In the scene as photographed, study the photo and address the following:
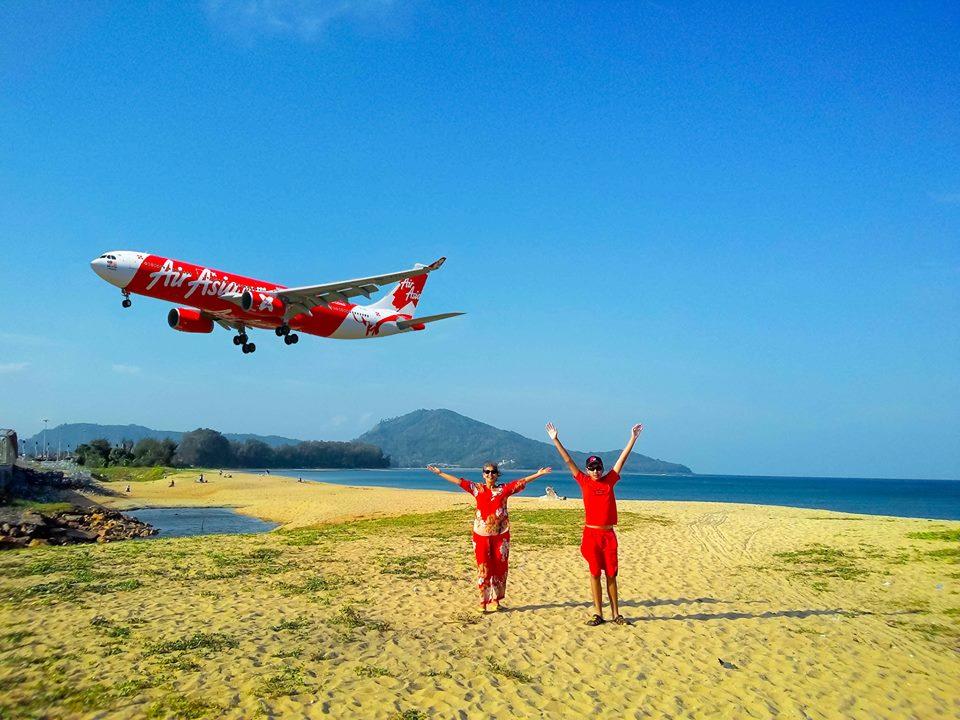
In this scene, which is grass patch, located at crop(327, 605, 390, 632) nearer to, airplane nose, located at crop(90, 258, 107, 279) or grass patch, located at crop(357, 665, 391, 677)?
grass patch, located at crop(357, 665, 391, 677)

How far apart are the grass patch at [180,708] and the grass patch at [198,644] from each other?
147 centimetres

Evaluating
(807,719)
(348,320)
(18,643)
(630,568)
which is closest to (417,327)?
(348,320)

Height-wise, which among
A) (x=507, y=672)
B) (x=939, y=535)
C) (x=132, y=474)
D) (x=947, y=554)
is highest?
(x=939, y=535)

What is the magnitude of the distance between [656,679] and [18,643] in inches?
300

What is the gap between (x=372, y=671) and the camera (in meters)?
7.42

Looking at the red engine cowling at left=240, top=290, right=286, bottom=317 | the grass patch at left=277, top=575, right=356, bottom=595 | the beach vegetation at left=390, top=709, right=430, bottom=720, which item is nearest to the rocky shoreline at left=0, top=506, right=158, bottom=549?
the red engine cowling at left=240, top=290, right=286, bottom=317

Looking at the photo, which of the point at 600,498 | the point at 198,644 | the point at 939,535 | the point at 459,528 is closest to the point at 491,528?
the point at 600,498

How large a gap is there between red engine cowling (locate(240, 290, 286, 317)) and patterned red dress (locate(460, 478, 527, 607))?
18037 millimetres

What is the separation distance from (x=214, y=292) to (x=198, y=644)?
18334mm

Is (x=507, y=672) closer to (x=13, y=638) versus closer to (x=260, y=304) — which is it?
(x=13, y=638)

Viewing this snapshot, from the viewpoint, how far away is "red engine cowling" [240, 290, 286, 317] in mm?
25244

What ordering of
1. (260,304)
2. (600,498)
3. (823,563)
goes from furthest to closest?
(260,304)
(823,563)
(600,498)

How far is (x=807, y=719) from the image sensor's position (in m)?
6.57

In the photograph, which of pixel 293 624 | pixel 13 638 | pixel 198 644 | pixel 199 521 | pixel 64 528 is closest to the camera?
pixel 198 644
